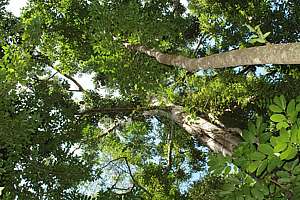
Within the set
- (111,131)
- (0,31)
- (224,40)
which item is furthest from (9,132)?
(111,131)

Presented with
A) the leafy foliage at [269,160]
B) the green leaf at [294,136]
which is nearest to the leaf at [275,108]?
the leafy foliage at [269,160]

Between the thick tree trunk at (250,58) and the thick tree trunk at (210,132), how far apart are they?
2.55 m

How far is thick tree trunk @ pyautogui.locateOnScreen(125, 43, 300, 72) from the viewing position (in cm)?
365

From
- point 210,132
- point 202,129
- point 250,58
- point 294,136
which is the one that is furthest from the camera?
point 202,129

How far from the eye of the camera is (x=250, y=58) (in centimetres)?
439

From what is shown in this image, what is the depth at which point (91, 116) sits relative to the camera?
11.5 meters

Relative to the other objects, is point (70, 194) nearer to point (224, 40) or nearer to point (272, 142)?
point (224, 40)

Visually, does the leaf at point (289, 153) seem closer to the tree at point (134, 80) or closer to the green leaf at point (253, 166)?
the green leaf at point (253, 166)

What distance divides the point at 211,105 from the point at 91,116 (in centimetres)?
405

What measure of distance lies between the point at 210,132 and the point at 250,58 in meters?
5.56

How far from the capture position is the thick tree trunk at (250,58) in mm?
3648

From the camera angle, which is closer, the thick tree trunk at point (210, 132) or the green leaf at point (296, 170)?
the green leaf at point (296, 170)

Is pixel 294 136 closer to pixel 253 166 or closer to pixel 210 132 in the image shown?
pixel 253 166

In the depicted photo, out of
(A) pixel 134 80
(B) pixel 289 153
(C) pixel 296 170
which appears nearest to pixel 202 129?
(A) pixel 134 80
